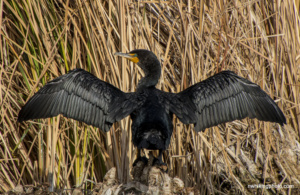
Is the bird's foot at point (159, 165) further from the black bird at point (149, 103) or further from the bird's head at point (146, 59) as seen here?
the bird's head at point (146, 59)

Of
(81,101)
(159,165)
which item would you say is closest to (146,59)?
(81,101)

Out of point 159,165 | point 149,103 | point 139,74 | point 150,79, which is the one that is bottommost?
point 159,165

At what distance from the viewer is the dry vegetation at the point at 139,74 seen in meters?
4.23

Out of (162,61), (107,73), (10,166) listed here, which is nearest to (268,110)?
(162,61)

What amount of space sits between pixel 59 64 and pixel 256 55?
214cm

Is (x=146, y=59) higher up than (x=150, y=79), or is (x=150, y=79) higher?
(x=146, y=59)

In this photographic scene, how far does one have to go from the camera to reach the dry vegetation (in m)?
4.23

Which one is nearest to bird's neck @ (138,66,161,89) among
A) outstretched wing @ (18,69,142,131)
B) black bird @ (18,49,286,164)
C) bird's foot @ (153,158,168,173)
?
black bird @ (18,49,286,164)

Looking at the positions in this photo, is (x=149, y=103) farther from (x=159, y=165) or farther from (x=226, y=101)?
(x=226, y=101)

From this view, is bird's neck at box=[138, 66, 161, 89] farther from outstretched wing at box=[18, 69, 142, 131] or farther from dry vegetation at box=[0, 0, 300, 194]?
dry vegetation at box=[0, 0, 300, 194]

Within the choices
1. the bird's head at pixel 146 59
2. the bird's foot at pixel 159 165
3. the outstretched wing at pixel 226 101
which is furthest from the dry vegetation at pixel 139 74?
the bird's foot at pixel 159 165

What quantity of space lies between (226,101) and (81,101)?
1333 mm

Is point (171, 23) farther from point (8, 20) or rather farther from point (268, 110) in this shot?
point (8, 20)

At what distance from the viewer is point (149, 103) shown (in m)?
3.65
